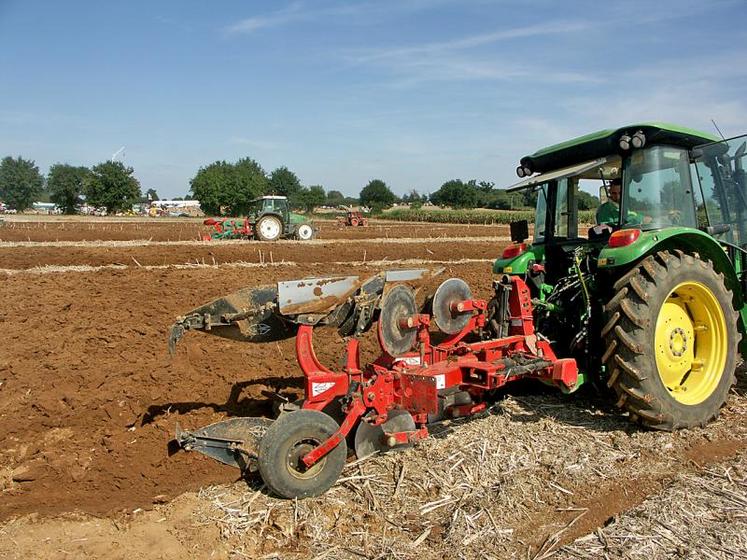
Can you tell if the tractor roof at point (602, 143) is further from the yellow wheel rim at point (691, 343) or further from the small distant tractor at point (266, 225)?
the small distant tractor at point (266, 225)

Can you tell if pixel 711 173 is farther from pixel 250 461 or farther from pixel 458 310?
pixel 250 461

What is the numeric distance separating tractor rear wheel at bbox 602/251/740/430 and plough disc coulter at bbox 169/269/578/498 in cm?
41

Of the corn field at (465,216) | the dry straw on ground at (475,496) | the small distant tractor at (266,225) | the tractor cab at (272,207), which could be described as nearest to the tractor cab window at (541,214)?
the dry straw on ground at (475,496)

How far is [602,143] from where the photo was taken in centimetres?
495

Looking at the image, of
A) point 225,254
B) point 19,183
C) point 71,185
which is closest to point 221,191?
point 71,185

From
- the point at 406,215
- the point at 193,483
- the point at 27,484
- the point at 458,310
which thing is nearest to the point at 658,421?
the point at 458,310

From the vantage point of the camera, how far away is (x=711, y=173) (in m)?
5.30

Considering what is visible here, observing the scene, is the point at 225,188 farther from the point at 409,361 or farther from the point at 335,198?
the point at 409,361

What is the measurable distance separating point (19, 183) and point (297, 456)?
359ft

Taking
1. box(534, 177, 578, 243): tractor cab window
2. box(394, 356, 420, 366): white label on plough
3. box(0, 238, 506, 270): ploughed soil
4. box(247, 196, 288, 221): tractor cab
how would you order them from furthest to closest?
box(247, 196, 288, 221): tractor cab
box(0, 238, 506, 270): ploughed soil
box(534, 177, 578, 243): tractor cab window
box(394, 356, 420, 366): white label on plough

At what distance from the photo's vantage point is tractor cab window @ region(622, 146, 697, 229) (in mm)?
4906

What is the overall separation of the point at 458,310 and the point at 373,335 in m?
3.09

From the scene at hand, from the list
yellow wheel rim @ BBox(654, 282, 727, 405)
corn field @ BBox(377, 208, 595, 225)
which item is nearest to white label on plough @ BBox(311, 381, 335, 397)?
yellow wheel rim @ BBox(654, 282, 727, 405)

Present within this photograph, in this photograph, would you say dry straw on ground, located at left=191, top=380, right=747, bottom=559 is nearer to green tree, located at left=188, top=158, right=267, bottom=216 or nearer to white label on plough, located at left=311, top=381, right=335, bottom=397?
white label on plough, located at left=311, top=381, right=335, bottom=397
